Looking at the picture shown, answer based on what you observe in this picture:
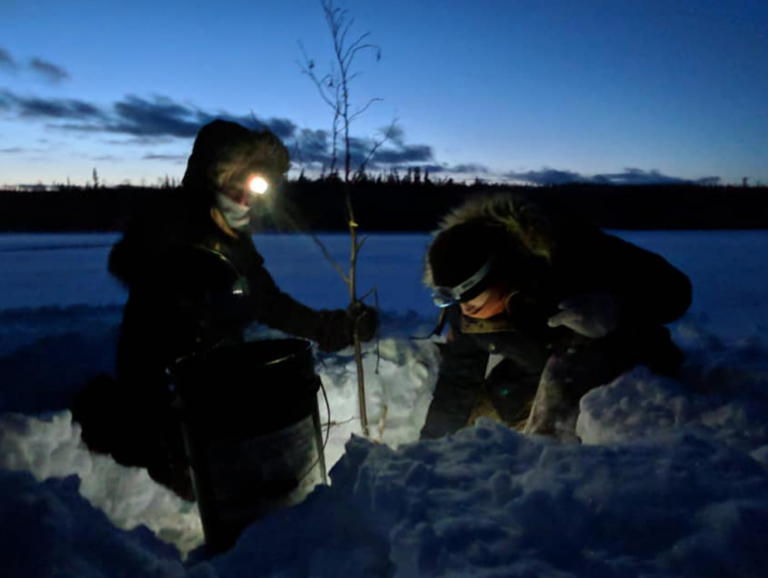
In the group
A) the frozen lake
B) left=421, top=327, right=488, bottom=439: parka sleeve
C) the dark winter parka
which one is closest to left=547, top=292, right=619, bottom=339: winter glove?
left=421, top=327, right=488, bottom=439: parka sleeve

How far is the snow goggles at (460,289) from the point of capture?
2830 mm

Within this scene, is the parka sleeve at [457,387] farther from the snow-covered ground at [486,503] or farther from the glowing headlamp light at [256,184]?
the glowing headlamp light at [256,184]

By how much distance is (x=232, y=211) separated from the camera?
142 inches

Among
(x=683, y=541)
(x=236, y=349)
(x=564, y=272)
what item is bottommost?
(x=683, y=541)

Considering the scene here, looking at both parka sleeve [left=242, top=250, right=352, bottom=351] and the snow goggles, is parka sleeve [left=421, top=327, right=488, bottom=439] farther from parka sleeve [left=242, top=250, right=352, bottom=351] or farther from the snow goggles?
parka sleeve [left=242, top=250, right=352, bottom=351]

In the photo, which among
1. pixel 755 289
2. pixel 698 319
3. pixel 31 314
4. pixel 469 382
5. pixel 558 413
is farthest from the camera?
pixel 755 289

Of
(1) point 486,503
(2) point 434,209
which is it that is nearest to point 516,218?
(1) point 486,503

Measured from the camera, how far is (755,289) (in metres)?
8.60

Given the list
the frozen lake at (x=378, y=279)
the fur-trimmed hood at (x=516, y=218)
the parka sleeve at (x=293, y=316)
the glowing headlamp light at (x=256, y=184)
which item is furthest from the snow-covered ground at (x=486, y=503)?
the frozen lake at (x=378, y=279)

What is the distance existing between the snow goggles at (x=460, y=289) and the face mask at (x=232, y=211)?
1563 millimetres

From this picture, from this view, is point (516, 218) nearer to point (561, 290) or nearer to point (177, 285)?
point (561, 290)

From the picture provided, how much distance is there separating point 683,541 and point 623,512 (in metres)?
0.16

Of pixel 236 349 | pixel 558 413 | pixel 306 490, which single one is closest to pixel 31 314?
pixel 236 349

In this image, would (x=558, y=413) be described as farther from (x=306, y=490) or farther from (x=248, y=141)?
(x=248, y=141)
